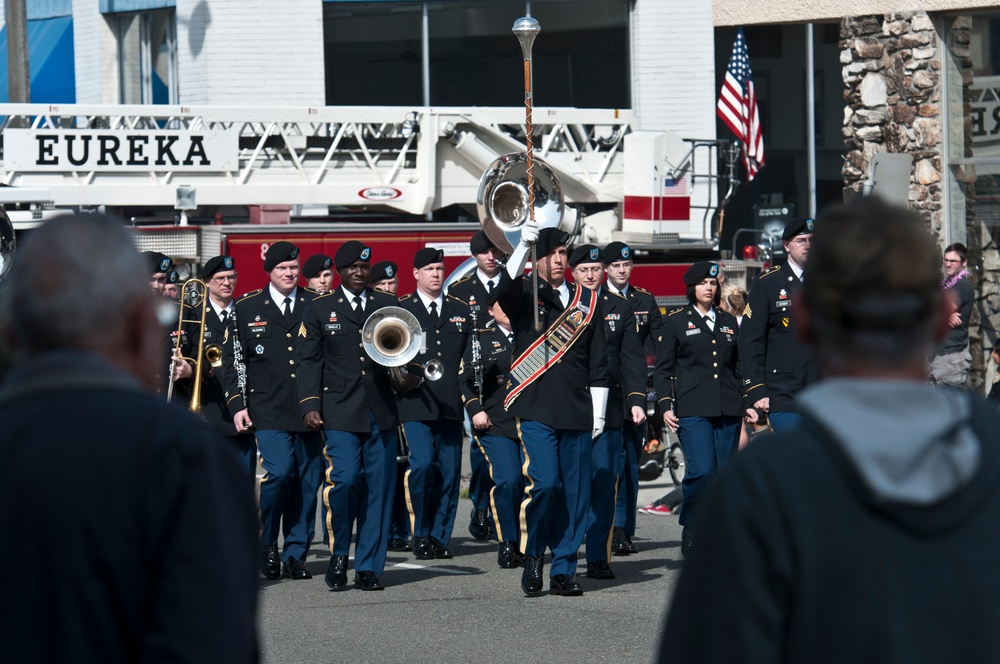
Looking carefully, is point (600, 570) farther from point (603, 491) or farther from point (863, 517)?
point (863, 517)

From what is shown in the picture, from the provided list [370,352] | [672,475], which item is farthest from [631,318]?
[672,475]

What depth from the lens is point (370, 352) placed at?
9.84 meters

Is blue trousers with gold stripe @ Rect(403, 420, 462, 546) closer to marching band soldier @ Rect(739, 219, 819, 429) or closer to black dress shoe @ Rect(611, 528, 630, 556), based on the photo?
black dress shoe @ Rect(611, 528, 630, 556)

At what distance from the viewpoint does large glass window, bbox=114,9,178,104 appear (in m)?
23.9

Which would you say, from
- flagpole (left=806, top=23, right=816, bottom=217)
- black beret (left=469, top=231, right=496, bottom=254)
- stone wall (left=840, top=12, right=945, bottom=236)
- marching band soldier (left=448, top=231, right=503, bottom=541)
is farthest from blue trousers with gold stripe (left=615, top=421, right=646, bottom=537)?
flagpole (left=806, top=23, right=816, bottom=217)

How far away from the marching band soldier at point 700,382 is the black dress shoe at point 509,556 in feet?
3.51

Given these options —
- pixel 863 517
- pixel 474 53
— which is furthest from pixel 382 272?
pixel 474 53

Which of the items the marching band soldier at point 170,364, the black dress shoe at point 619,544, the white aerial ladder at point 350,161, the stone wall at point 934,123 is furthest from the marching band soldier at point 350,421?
the stone wall at point 934,123

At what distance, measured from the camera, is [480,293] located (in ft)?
37.8

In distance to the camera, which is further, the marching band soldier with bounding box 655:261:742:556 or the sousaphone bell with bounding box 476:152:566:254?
the marching band soldier with bounding box 655:261:742:556

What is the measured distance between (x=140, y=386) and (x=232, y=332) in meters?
7.72

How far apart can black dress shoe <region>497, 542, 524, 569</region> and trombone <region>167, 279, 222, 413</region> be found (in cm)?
212

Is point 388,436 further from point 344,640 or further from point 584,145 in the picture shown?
point 584,145

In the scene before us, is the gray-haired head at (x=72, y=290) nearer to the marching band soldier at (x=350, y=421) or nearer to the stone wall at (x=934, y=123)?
the marching band soldier at (x=350, y=421)
